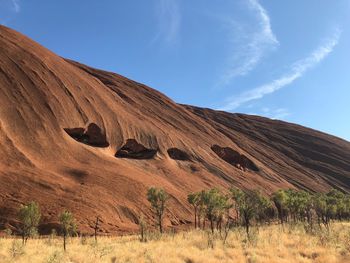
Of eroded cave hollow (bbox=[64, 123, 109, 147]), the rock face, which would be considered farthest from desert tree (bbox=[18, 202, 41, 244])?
the rock face

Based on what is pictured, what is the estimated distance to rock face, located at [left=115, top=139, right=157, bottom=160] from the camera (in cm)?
6431

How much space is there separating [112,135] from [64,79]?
38.8 ft

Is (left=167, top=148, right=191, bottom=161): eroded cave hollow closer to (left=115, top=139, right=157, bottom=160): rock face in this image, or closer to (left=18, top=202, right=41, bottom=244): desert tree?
(left=115, top=139, right=157, bottom=160): rock face

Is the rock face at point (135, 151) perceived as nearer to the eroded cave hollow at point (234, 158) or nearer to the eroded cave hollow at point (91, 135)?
the eroded cave hollow at point (91, 135)

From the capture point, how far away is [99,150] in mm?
57531

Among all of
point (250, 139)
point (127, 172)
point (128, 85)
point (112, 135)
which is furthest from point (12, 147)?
point (250, 139)

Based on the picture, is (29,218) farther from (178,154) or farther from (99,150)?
(178,154)

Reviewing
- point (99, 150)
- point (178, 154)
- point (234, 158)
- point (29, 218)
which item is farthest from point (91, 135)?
point (234, 158)

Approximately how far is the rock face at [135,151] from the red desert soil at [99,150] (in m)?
0.16

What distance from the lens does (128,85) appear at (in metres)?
95.6

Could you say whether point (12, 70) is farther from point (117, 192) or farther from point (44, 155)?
point (117, 192)

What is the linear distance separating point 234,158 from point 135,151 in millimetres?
31076

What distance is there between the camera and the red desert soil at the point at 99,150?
139ft

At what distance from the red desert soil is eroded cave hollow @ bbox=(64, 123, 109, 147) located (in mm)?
148
